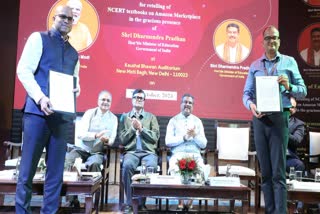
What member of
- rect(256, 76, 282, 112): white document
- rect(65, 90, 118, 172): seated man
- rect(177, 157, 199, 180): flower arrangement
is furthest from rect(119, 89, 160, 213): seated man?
rect(256, 76, 282, 112): white document

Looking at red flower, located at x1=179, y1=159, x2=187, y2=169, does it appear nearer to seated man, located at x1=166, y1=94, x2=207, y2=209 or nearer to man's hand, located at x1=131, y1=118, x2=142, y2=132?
seated man, located at x1=166, y1=94, x2=207, y2=209

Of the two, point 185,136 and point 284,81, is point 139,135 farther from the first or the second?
point 284,81

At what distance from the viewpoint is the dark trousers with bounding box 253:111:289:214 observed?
2.77 m

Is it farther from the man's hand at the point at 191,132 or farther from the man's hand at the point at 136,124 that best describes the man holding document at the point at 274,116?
the man's hand at the point at 136,124

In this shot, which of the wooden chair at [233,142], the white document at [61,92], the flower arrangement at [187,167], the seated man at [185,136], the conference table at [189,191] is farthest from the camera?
the wooden chair at [233,142]

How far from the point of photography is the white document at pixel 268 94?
281 centimetres

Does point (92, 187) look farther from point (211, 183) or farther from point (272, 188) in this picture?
point (272, 188)

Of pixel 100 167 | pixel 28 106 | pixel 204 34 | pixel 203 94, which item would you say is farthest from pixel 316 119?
pixel 28 106

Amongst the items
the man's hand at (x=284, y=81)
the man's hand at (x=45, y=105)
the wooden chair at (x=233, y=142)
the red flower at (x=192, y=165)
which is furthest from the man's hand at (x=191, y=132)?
the man's hand at (x=45, y=105)

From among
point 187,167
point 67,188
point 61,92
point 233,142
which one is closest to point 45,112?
point 61,92

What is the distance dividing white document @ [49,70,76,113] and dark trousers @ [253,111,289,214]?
4.86ft

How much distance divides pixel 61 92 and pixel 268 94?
1597 millimetres

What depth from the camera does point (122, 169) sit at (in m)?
3.96

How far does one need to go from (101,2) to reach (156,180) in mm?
3095
